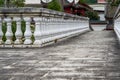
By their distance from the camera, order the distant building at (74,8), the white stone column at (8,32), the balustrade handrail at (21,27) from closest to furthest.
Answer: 1. the balustrade handrail at (21,27)
2. the white stone column at (8,32)
3. the distant building at (74,8)

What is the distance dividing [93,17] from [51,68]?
62286 mm

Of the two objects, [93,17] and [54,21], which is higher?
[54,21]

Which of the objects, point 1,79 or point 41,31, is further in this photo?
point 41,31

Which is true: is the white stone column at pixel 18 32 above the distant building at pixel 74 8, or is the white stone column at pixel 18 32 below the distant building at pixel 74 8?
above

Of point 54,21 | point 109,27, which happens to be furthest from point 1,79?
point 109,27

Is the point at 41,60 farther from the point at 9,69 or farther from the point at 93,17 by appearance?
the point at 93,17

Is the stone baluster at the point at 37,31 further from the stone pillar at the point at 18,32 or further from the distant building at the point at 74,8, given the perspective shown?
the distant building at the point at 74,8

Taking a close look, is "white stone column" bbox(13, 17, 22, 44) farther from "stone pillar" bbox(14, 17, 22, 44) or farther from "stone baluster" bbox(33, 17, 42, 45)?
"stone baluster" bbox(33, 17, 42, 45)

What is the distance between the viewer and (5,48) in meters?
13.4

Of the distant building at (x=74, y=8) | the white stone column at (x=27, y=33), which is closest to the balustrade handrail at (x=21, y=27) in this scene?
the white stone column at (x=27, y=33)

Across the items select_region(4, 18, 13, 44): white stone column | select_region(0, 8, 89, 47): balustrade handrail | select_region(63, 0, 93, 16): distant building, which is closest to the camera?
select_region(0, 8, 89, 47): balustrade handrail

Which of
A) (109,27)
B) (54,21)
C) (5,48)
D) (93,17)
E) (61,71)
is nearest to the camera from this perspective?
(61,71)

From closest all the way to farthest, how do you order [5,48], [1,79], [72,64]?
[1,79] < [72,64] < [5,48]

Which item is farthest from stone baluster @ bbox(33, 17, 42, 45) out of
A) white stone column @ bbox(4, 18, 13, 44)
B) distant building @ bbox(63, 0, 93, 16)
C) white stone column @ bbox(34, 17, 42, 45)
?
distant building @ bbox(63, 0, 93, 16)
